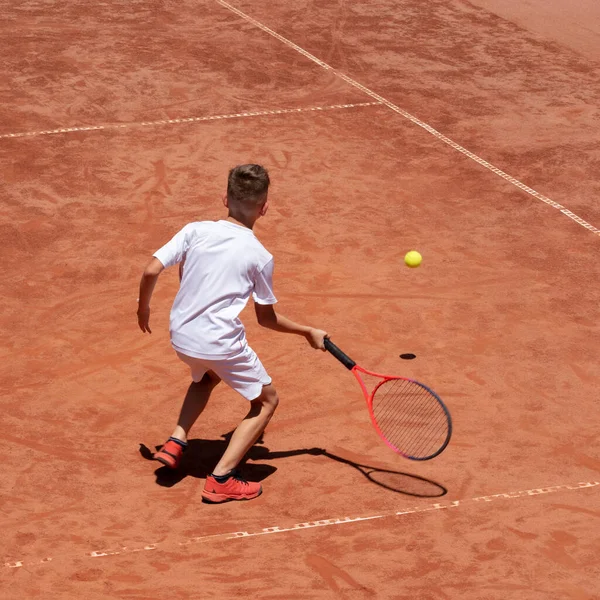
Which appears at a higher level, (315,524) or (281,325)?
(281,325)

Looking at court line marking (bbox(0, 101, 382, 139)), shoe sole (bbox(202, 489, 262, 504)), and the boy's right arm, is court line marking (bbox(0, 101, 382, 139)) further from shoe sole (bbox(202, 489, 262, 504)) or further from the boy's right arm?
shoe sole (bbox(202, 489, 262, 504))

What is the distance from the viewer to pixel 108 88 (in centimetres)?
1406

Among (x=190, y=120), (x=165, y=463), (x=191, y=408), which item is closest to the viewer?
(x=165, y=463)

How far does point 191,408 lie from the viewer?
23.8ft

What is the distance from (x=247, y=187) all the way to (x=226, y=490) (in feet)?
5.66

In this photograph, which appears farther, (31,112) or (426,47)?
(426,47)

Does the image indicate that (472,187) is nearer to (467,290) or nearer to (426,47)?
(467,290)

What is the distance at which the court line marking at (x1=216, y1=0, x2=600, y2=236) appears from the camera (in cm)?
1133

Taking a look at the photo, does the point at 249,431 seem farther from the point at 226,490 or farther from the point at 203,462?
the point at 203,462

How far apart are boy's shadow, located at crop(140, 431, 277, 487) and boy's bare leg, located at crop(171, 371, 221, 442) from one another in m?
0.26

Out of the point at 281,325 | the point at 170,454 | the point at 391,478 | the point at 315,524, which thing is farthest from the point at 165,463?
the point at 391,478

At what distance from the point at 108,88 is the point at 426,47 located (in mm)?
4421

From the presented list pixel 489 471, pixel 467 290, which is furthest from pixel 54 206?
pixel 489 471

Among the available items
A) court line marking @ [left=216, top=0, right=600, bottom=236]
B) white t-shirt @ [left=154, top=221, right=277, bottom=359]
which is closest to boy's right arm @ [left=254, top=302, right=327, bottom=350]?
white t-shirt @ [left=154, top=221, right=277, bottom=359]
